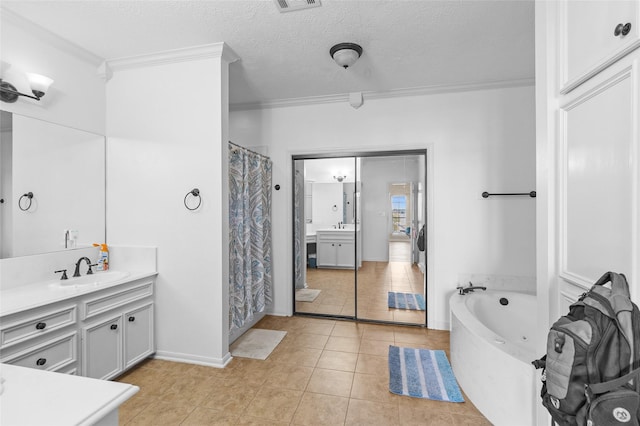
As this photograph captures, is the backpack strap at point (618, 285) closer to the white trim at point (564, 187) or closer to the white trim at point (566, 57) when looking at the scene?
the white trim at point (564, 187)

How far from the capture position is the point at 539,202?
5.01 ft

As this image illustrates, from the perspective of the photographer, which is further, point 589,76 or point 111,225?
point 111,225

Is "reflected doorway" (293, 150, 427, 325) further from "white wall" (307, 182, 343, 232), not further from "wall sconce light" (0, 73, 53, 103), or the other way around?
"wall sconce light" (0, 73, 53, 103)

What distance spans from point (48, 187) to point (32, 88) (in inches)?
28.8

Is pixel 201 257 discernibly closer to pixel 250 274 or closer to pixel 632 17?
pixel 250 274

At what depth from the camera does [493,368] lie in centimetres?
189

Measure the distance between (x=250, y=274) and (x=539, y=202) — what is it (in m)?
2.57

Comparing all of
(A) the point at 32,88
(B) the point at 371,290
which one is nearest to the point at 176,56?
(A) the point at 32,88

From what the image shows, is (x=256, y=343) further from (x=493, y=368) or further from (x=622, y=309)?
(x=622, y=309)

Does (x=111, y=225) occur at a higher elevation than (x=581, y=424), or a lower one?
higher

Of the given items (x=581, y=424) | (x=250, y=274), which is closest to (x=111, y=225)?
(x=250, y=274)

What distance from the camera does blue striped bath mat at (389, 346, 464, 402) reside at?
7.14 feet

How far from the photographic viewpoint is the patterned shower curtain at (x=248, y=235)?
9.61ft

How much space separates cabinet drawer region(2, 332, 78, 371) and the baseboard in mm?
756
